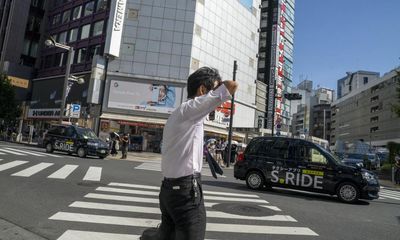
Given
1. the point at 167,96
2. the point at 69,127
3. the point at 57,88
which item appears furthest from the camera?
the point at 57,88

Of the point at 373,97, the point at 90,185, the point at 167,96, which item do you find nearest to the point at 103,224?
the point at 90,185

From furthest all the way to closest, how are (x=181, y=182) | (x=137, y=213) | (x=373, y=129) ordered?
(x=373, y=129) → (x=137, y=213) → (x=181, y=182)

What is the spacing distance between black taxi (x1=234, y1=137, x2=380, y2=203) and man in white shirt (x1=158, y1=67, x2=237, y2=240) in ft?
27.8

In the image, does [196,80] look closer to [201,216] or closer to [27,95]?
[201,216]

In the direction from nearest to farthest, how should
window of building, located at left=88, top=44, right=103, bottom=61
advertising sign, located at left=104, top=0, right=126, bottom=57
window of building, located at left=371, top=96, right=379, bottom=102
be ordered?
advertising sign, located at left=104, top=0, right=126, bottom=57 < window of building, located at left=88, top=44, right=103, bottom=61 < window of building, located at left=371, top=96, right=379, bottom=102

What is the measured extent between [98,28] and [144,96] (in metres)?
10.1

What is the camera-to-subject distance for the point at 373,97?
324ft

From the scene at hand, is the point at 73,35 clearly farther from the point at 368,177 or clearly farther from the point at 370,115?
the point at 370,115

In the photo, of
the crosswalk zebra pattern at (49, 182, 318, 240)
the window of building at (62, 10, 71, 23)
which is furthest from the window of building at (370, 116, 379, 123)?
the crosswalk zebra pattern at (49, 182, 318, 240)

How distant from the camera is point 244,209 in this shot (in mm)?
7699

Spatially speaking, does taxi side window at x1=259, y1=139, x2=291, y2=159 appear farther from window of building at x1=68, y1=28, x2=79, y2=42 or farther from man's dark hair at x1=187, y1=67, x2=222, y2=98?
window of building at x1=68, y1=28, x2=79, y2=42

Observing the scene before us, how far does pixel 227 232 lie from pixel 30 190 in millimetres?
4957

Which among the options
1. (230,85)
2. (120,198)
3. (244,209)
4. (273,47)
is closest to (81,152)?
(120,198)

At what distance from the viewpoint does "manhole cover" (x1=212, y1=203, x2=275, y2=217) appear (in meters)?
7.33
